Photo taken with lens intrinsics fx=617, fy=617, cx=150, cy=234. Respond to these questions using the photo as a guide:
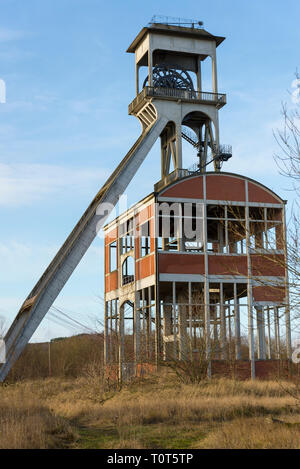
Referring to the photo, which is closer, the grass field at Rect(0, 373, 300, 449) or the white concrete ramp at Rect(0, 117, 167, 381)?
the grass field at Rect(0, 373, 300, 449)

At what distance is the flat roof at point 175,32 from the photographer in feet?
110

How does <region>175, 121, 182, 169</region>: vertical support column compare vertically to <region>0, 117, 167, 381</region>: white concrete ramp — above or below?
above

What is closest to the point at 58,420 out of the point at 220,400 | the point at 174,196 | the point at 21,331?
the point at 220,400

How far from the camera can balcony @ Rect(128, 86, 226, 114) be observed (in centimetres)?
3319

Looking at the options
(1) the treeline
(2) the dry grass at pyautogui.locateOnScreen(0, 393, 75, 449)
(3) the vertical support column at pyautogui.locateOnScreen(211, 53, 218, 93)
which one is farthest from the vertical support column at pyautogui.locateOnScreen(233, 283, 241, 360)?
(1) the treeline

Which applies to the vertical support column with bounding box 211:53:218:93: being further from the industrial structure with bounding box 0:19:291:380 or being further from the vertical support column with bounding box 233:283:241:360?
the vertical support column with bounding box 233:283:241:360

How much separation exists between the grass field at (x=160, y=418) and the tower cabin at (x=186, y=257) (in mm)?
1865

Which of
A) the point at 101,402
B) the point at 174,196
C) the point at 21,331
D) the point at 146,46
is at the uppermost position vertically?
the point at 146,46

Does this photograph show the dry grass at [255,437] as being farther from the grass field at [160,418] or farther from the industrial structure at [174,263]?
the industrial structure at [174,263]

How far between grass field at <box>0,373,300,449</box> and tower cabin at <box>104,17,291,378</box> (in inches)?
73.4

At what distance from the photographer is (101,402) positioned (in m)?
18.7
